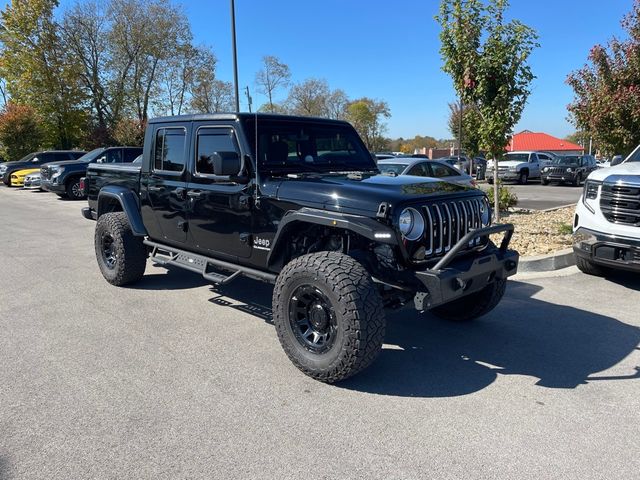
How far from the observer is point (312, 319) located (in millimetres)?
3766

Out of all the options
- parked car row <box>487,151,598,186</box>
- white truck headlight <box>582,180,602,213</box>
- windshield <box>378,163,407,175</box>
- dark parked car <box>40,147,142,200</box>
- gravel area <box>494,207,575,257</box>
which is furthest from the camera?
parked car row <box>487,151,598,186</box>

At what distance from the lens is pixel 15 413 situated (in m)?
3.17

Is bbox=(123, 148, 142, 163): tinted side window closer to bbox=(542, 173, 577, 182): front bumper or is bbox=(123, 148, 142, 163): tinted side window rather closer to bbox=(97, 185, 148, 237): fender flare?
bbox=(97, 185, 148, 237): fender flare

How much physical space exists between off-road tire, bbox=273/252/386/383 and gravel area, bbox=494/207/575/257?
4.57 m

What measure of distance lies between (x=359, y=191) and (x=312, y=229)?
600mm

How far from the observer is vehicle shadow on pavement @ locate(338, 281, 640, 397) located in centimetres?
Result: 368

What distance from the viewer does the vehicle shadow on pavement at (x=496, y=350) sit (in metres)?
3.68

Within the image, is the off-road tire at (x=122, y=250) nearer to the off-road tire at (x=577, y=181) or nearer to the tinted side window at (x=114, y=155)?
the tinted side window at (x=114, y=155)

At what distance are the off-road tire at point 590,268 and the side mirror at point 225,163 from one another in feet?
15.3

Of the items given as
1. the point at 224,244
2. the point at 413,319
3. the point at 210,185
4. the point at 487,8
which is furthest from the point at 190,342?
the point at 487,8

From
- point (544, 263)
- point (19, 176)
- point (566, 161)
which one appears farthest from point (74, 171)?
point (566, 161)

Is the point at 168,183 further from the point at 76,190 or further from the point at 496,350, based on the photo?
the point at 76,190

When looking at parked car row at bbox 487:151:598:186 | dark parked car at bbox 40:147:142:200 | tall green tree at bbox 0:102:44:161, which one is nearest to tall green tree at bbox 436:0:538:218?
dark parked car at bbox 40:147:142:200

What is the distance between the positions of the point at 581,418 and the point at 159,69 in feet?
141
